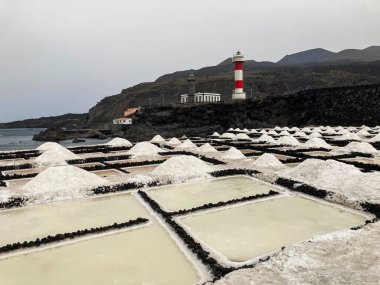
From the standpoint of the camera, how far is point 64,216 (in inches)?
282

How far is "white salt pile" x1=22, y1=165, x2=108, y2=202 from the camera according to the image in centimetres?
841

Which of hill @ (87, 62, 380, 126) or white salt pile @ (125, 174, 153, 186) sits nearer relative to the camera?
white salt pile @ (125, 174, 153, 186)

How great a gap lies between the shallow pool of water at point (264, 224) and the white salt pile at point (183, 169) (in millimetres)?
3107

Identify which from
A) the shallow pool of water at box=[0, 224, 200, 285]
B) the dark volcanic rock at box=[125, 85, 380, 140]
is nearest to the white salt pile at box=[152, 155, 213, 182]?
the shallow pool of water at box=[0, 224, 200, 285]

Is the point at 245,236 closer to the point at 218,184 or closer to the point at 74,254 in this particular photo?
the point at 74,254

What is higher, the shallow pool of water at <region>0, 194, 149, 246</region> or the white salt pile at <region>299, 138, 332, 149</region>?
the white salt pile at <region>299, 138, 332, 149</region>

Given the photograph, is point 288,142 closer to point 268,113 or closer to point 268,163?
point 268,163

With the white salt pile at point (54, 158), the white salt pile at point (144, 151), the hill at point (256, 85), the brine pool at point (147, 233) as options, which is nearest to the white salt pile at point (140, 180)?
the brine pool at point (147, 233)

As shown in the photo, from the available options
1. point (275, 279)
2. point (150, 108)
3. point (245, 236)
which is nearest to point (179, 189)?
point (245, 236)

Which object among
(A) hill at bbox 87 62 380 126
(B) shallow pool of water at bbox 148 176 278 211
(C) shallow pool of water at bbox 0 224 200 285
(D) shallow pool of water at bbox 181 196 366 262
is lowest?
(D) shallow pool of water at bbox 181 196 366 262

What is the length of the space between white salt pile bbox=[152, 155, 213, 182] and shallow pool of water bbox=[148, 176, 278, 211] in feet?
1.28

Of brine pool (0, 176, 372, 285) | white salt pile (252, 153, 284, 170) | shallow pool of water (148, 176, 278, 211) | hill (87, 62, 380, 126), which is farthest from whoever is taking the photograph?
hill (87, 62, 380, 126)

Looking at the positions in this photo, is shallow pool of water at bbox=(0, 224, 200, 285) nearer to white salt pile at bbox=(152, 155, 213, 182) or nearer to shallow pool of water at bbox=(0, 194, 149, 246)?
shallow pool of water at bbox=(0, 194, 149, 246)

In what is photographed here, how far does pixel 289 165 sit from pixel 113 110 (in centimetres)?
9441
